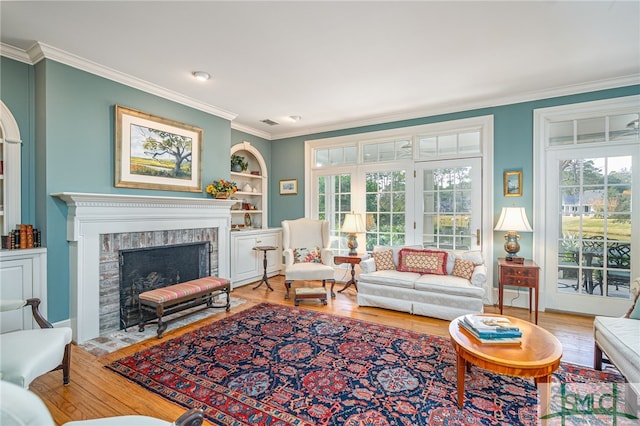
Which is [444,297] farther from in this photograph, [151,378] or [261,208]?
[261,208]

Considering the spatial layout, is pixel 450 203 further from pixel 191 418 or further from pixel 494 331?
pixel 191 418

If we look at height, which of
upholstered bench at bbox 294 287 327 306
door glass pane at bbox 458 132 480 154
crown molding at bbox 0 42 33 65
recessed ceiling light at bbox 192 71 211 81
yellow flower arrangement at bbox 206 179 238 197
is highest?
recessed ceiling light at bbox 192 71 211 81

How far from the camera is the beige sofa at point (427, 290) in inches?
Answer: 132

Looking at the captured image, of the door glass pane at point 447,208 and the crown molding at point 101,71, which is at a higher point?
the crown molding at point 101,71

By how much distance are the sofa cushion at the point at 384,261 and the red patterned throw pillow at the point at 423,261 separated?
126 millimetres

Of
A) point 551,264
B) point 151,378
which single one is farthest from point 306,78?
point 551,264

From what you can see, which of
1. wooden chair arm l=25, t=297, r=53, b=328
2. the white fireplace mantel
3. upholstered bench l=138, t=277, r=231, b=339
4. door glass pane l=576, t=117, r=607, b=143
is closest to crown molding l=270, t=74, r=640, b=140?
door glass pane l=576, t=117, r=607, b=143

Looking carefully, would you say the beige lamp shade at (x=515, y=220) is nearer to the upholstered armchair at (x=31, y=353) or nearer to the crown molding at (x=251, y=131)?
the crown molding at (x=251, y=131)

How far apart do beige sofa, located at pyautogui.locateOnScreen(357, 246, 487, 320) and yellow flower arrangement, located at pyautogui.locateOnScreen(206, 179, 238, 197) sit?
2.21 metres

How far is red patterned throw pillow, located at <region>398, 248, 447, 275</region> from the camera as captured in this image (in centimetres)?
389

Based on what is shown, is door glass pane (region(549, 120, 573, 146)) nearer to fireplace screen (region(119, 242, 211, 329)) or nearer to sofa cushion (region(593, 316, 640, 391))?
sofa cushion (region(593, 316, 640, 391))

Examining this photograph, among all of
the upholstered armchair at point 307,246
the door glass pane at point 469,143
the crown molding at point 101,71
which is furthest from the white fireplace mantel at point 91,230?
the door glass pane at point 469,143

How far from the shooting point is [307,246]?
16.2 ft

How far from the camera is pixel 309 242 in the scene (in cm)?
495
